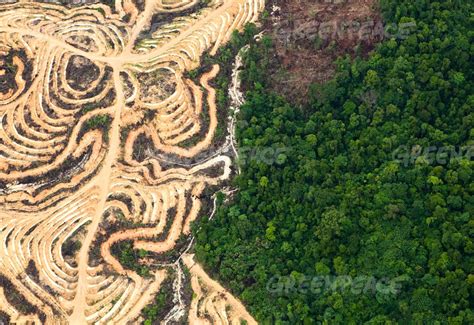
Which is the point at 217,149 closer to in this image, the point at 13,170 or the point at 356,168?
the point at 356,168

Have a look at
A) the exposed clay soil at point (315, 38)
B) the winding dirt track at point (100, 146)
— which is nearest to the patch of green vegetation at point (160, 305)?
the winding dirt track at point (100, 146)

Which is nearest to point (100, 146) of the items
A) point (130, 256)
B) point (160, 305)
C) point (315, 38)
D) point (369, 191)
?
point (130, 256)

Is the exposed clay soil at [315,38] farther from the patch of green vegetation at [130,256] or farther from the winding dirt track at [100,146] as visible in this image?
the patch of green vegetation at [130,256]

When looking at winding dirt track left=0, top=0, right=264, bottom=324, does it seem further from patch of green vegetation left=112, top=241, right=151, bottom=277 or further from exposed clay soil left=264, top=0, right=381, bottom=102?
exposed clay soil left=264, top=0, right=381, bottom=102

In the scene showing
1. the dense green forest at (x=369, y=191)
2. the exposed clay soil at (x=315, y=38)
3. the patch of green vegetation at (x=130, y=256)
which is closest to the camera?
the dense green forest at (x=369, y=191)

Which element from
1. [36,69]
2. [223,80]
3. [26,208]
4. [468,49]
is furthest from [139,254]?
[468,49]

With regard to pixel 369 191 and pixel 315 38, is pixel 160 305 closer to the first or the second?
pixel 369 191
